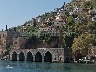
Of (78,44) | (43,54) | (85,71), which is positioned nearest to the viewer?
(85,71)

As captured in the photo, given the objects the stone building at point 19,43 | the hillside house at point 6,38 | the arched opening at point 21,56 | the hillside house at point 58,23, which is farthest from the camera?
the hillside house at point 6,38

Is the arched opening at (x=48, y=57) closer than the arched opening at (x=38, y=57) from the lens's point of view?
Yes

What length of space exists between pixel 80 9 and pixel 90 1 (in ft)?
24.7

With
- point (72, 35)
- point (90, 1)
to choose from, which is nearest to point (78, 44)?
point (72, 35)

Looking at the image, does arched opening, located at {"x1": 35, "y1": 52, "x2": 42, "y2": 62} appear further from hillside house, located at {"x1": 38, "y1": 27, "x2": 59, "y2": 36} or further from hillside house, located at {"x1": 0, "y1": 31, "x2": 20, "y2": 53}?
hillside house, located at {"x1": 0, "y1": 31, "x2": 20, "y2": 53}

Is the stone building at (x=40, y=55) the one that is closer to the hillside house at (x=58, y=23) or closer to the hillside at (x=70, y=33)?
the hillside at (x=70, y=33)

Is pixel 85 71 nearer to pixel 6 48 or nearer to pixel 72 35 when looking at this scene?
pixel 72 35

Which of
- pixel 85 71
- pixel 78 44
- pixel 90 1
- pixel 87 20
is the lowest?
pixel 85 71

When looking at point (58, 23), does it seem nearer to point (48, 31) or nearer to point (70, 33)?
point (48, 31)

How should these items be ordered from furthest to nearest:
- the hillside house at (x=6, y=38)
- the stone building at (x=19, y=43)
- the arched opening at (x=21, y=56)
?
the hillside house at (x=6, y=38), the stone building at (x=19, y=43), the arched opening at (x=21, y=56)

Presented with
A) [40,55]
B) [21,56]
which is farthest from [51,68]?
[21,56]

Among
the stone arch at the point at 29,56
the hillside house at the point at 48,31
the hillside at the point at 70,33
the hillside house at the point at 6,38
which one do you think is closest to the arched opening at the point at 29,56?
the stone arch at the point at 29,56

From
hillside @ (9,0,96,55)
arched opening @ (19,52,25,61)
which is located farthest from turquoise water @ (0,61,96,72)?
arched opening @ (19,52,25,61)

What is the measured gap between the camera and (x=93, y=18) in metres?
152
